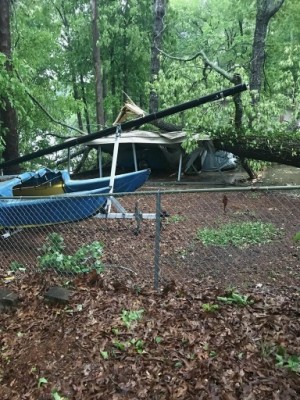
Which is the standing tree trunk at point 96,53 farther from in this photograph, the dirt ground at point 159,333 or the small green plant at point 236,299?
the small green plant at point 236,299

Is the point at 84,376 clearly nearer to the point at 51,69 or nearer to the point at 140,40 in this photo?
the point at 140,40

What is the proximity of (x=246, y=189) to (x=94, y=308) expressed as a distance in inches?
74.8

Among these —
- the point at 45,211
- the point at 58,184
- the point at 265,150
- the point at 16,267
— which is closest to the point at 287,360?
the point at 16,267

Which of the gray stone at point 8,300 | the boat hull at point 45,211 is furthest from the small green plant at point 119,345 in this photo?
the boat hull at point 45,211

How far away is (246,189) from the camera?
332cm

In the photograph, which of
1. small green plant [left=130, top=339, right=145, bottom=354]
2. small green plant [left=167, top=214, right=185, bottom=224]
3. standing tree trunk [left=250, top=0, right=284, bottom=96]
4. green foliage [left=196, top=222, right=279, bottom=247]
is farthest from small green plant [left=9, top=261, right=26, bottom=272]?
standing tree trunk [left=250, top=0, right=284, bottom=96]

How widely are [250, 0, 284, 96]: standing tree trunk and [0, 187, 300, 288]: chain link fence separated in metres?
4.21

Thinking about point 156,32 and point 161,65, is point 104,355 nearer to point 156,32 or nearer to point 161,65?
point 156,32

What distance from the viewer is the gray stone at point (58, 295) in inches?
151

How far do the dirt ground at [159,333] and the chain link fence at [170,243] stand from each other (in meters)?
0.05

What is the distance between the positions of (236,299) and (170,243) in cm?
277

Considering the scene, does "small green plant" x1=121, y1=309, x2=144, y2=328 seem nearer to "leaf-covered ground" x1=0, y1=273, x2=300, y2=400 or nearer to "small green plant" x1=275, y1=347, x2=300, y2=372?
"leaf-covered ground" x1=0, y1=273, x2=300, y2=400

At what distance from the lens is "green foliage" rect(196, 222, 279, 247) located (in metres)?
6.13

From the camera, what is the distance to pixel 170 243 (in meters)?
6.36
